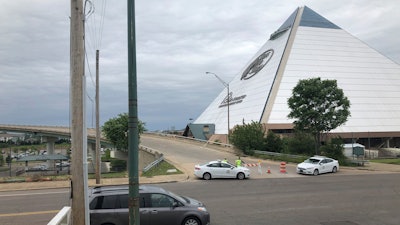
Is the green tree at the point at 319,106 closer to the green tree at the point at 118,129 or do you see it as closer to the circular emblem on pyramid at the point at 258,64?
the green tree at the point at 118,129

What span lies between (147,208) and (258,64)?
71.5 meters

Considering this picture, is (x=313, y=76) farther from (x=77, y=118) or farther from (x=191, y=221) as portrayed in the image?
(x=77, y=118)

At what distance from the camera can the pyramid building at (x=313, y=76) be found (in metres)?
58.4

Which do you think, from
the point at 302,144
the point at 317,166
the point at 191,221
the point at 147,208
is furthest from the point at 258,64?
the point at 147,208

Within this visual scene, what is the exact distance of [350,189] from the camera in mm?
21344

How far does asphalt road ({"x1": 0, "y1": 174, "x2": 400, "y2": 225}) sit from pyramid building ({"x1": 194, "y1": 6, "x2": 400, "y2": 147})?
34639 mm

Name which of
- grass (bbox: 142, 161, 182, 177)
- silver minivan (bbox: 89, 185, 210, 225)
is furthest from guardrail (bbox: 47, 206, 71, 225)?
grass (bbox: 142, 161, 182, 177)

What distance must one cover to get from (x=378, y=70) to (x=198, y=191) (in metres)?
61.5

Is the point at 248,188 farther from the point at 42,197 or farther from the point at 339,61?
the point at 339,61

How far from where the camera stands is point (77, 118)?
8.90m

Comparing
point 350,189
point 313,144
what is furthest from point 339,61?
point 350,189

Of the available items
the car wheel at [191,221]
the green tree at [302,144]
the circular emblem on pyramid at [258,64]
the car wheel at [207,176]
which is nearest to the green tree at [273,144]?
the green tree at [302,144]

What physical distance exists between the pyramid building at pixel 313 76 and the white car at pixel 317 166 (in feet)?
74.6

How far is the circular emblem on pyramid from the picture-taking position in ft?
255
